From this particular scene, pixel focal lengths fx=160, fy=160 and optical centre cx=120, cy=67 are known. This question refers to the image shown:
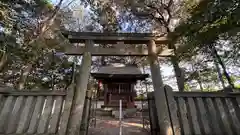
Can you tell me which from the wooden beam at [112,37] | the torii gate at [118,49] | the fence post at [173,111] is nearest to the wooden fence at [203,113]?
the fence post at [173,111]

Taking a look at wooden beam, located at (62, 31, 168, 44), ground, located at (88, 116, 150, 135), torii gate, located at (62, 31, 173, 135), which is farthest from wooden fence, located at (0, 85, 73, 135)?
ground, located at (88, 116, 150, 135)

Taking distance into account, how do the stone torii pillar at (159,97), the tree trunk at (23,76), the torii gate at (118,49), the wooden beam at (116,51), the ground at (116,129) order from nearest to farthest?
1. the stone torii pillar at (159,97)
2. the torii gate at (118,49)
3. the wooden beam at (116,51)
4. the ground at (116,129)
5. the tree trunk at (23,76)

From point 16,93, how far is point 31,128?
846 millimetres

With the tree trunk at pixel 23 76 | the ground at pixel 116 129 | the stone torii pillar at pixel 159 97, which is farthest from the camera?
the tree trunk at pixel 23 76

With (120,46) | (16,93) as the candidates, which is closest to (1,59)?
(16,93)

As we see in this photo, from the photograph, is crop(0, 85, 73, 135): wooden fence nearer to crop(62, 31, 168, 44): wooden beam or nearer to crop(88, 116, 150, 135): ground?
crop(62, 31, 168, 44): wooden beam

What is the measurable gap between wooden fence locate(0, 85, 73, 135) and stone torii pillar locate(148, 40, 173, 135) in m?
1.86

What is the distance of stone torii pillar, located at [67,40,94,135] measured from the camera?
10.3ft

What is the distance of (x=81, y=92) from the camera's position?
3.53m

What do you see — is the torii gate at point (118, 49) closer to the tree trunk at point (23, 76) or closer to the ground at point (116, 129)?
the ground at point (116, 129)

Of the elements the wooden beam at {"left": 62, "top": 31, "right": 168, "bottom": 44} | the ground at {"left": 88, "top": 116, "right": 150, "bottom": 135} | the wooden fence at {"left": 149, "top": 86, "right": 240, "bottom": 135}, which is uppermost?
the wooden beam at {"left": 62, "top": 31, "right": 168, "bottom": 44}

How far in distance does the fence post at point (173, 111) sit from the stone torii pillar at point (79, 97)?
1.81 meters

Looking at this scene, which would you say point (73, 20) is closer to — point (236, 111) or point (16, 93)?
point (16, 93)

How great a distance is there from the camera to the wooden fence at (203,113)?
3080mm
